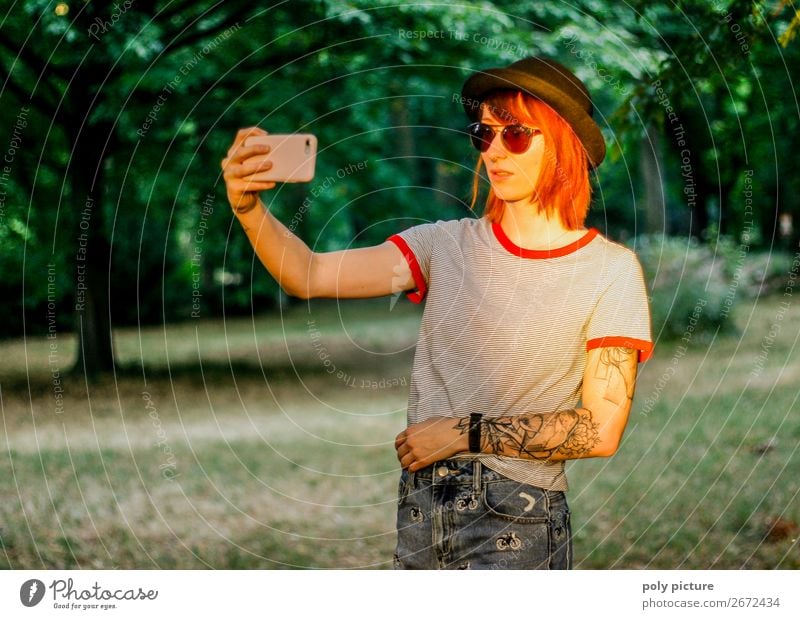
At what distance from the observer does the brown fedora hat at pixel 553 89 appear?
2.66 m

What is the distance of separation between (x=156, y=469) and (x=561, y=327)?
543 cm

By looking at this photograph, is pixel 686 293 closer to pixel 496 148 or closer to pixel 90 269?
pixel 90 269

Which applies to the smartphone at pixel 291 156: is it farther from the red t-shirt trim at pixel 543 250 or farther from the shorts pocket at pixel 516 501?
the shorts pocket at pixel 516 501

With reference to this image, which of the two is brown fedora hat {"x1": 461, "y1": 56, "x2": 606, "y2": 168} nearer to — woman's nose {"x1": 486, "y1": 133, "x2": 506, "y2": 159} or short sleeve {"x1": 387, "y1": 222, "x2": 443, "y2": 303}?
woman's nose {"x1": 486, "y1": 133, "x2": 506, "y2": 159}

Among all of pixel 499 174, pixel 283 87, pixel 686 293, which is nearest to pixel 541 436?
pixel 499 174

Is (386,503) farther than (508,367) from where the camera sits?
Yes

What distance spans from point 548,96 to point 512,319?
570mm

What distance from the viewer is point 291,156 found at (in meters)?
2.71

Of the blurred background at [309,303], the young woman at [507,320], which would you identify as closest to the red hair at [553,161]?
the young woman at [507,320]

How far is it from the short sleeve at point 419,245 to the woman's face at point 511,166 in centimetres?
20

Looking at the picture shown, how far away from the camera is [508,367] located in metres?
2.69

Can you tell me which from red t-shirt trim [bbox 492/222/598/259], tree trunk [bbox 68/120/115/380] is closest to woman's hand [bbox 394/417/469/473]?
red t-shirt trim [bbox 492/222/598/259]
